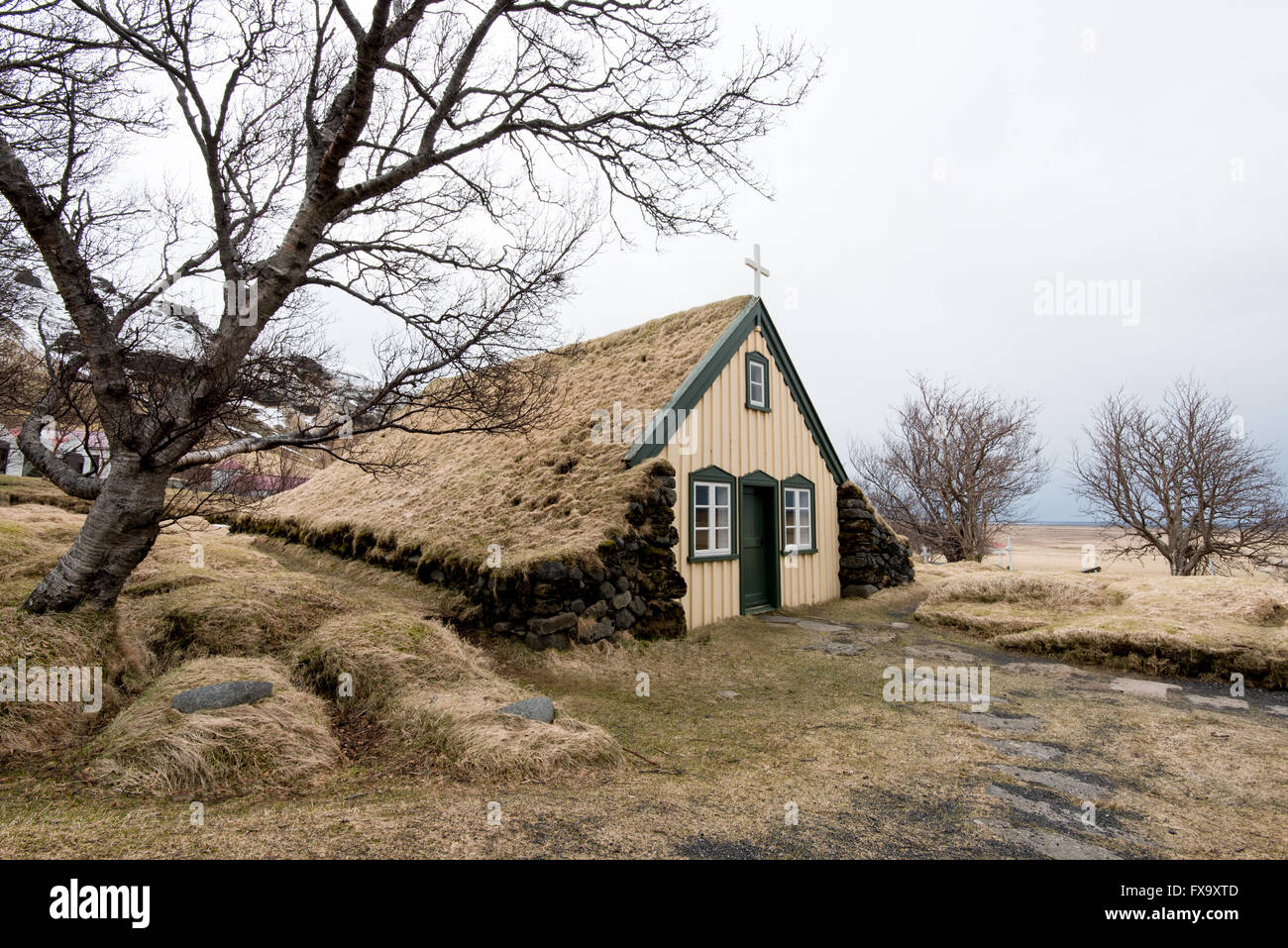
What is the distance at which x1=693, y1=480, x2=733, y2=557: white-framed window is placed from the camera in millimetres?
11164

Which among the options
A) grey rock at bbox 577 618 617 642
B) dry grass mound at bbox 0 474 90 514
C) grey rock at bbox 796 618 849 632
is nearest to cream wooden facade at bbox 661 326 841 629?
grey rock at bbox 796 618 849 632

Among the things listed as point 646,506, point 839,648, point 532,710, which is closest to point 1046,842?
point 532,710

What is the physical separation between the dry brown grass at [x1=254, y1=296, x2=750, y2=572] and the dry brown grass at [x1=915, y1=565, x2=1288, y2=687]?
6.99m

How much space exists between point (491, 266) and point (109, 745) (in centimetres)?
609

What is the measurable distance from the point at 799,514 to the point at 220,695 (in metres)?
11.3

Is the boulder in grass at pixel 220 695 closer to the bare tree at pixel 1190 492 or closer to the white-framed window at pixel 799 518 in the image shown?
the white-framed window at pixel 799 518

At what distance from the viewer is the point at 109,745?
180 inches

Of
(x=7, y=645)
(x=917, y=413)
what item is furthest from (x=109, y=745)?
(x=917, y=413)

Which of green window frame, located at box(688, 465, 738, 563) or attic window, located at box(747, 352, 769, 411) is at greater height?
attic window, located at box(747, 352, 769, 411)

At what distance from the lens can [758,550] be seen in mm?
13023

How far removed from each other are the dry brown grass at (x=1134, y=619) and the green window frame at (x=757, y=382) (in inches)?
208

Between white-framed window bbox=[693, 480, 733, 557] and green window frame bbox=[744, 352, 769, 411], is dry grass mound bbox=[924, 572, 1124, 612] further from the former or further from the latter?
green window frame bbox=[744, 352, 769, 411]

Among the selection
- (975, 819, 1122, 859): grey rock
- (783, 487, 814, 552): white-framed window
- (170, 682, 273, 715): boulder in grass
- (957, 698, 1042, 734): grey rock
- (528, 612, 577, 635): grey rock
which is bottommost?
(957, 698, 1042, 734): grey rock

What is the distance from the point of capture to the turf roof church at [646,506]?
946 centimetres
